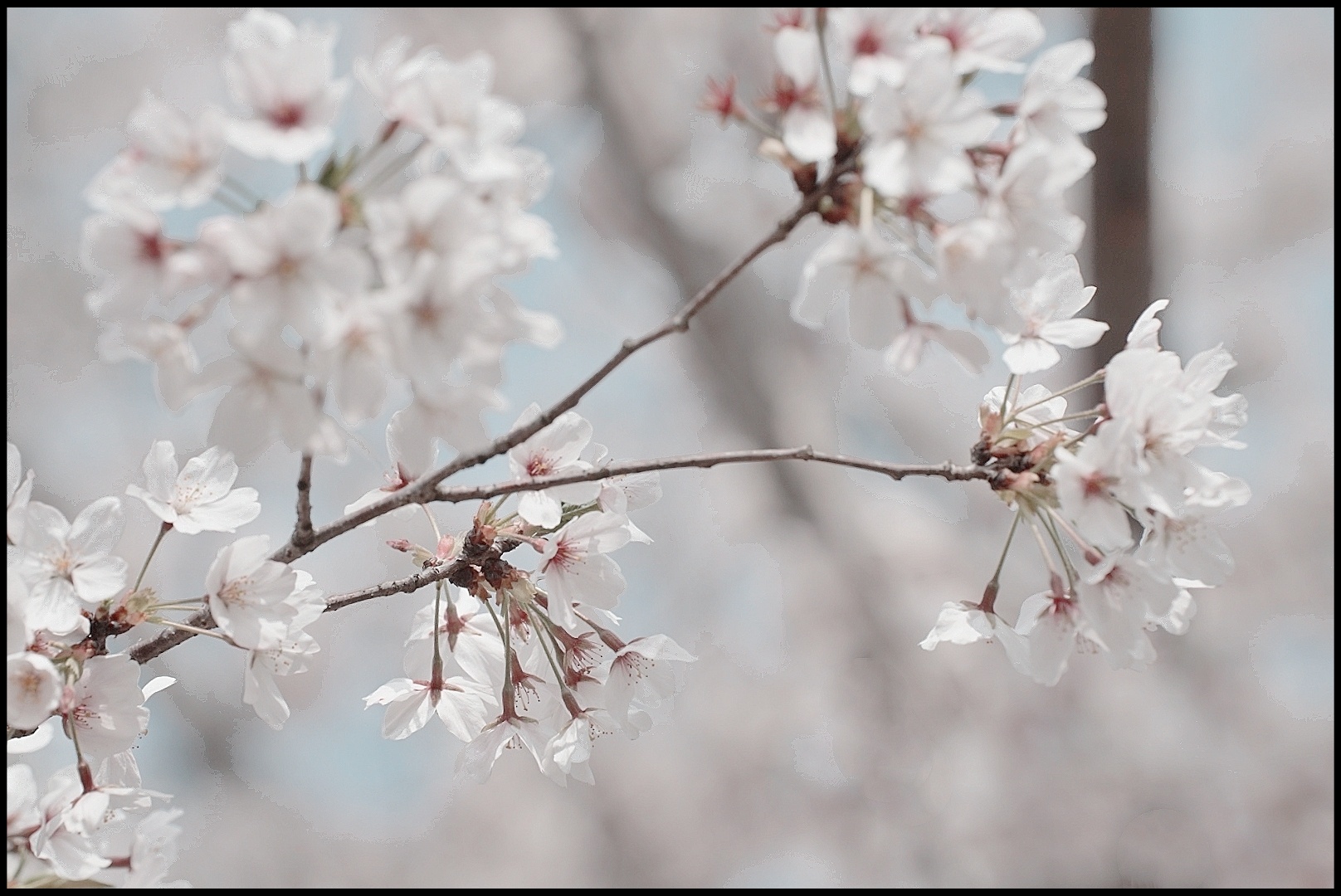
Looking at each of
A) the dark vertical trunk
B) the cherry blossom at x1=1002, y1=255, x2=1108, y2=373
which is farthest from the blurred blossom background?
the cherry blossom at x1=1002, y1=255, x2=1108, y2=373

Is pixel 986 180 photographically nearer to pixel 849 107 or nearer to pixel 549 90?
pixel 849 107

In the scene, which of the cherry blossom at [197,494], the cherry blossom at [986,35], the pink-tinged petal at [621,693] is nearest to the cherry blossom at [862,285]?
the cherry blossom at [986,35]

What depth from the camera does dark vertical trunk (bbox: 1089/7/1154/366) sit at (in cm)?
179

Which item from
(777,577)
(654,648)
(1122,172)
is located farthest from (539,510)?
(777,577)

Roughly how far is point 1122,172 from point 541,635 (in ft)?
5.98

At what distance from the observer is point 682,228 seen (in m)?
3.33

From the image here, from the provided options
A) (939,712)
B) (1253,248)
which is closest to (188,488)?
(939,712)

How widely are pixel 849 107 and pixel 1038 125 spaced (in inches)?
4.1

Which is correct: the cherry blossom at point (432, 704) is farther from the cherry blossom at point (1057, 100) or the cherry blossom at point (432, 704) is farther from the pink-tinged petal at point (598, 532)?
the cherry blossom at point (1057, 100)

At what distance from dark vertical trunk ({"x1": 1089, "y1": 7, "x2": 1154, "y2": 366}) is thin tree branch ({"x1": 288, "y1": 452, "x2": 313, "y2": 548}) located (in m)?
1.79

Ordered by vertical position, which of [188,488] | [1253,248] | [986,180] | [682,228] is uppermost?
[986,180]

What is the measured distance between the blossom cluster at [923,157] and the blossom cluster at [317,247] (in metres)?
0.15

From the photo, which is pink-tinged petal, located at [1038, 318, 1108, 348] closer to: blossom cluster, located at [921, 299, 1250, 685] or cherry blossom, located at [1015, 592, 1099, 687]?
blossom cluster, located at [921, 299, 1250, 685]

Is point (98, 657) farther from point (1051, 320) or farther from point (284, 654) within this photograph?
point (1051, 320)
